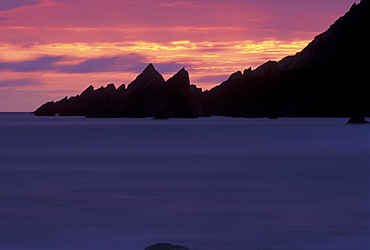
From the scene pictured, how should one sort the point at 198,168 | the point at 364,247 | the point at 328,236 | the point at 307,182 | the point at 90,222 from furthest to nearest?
the point at 198,168 → the point at 307,182 → the point at 90,222 → the point at 328,236 → the point at 364,247

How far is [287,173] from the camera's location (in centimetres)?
3067

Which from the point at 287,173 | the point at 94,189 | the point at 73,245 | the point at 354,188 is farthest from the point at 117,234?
the point at 287,173

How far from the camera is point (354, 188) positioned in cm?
2386

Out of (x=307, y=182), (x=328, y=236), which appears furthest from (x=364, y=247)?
(x=307, y=182)

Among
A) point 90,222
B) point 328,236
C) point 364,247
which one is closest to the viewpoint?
point 364,247

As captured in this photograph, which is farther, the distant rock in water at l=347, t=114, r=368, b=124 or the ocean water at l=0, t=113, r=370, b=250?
the distant rock in water at l=347, t=114, r=368, b=124

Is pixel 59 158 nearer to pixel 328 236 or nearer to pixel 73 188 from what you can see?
pixel 73 188

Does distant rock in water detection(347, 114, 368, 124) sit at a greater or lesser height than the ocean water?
lesser

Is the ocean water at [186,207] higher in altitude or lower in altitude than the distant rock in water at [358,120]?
higher

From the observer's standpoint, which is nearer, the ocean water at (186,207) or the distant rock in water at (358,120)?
the ocean water at (186,207)

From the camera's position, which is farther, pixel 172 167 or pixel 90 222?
pixel 172 167

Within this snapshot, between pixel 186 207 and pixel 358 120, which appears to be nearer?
pixel 186 207

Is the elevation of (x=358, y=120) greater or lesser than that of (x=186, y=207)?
lesser

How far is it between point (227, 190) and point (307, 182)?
14.8ft
